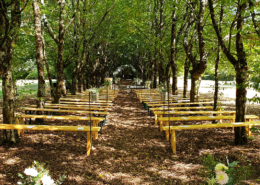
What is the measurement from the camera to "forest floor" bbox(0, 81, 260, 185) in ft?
11.7

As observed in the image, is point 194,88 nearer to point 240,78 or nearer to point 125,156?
point 240,78

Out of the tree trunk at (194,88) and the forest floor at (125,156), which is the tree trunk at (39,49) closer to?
the forest floor at (125,156)

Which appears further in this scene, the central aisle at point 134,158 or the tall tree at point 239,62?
the tall tree at point 239,62

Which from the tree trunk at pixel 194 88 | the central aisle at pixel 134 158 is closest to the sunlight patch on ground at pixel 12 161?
the central aisle at pixel 134 158

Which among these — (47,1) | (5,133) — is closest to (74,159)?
(5,133)

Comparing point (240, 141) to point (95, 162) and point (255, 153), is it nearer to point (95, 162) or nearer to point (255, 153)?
point (255, 153)

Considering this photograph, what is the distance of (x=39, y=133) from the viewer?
5.95 m

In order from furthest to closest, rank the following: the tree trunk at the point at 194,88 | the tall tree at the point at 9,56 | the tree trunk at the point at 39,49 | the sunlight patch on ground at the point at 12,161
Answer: the tree trunk at the point at 194,88
the tree trunk at the point at 39,49
the sunlight patch on ground at the point at 12,161
the tall tree at the point at 9,56

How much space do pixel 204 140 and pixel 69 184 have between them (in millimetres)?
4030

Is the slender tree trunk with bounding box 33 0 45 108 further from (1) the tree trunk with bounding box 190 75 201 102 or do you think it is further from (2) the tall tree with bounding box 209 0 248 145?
(1) the tree trunk with bounding box 190 75 201 102

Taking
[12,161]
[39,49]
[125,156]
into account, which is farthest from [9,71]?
[125,156]

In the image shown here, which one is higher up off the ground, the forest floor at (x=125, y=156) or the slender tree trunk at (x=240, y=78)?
the slender tree trunk at (x=240, y=78)

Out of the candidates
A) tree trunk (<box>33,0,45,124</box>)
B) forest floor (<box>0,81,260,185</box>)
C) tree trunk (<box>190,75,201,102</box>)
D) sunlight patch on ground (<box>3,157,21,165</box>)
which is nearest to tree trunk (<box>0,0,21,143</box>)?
forest floor (<box>0,81,260,185</box>)

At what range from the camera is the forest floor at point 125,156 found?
11.7ft
